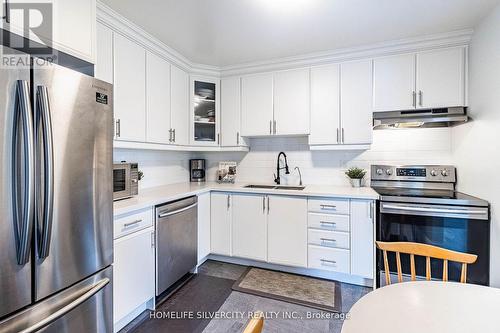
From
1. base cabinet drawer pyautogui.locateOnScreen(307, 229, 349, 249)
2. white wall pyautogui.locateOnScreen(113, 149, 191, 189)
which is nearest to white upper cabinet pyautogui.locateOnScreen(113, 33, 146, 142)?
white wall pyautogui.locateOnScreen(113, 149, 191, 189)

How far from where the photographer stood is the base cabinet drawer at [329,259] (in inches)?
92.0

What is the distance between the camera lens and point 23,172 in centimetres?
95

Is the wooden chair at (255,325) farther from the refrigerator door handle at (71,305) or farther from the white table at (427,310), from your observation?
the refrigerator door handle at (71,305)

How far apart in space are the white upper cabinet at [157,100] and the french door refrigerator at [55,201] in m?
0.98

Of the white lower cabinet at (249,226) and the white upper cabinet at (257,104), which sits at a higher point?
the white upper cabinet at (257,104)

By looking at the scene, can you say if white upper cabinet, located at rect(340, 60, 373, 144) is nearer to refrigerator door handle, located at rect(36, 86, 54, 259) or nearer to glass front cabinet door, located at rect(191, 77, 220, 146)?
glass front cabinet door, located at rect(191, 77, 220, 146)

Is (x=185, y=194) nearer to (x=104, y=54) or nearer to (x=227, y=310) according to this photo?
(x=227, y=310)

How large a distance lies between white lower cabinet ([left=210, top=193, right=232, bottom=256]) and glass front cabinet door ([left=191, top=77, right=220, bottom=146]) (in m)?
0.74

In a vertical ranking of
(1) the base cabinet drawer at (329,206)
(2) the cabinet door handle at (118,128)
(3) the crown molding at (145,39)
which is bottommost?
(1) the base cabinet drawer at (329,206)

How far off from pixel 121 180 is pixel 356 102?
237 centimetres

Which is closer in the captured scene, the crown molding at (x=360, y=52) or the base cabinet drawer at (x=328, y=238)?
the crown molding at (x=360, y=52)

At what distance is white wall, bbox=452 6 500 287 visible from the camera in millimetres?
1764

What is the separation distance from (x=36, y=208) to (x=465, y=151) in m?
3.11

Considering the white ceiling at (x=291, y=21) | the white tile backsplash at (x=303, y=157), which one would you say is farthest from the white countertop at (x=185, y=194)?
the white ceiling at (x=291, y=21)
